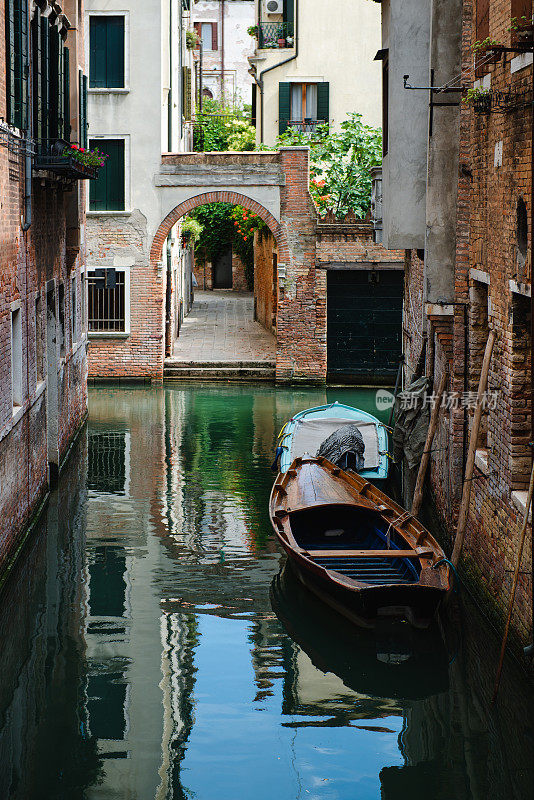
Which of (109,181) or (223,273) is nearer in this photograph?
(109,181)

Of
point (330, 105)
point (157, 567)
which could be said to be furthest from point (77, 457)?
point (330, 105)

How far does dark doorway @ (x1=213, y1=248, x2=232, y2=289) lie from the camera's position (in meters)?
46.9

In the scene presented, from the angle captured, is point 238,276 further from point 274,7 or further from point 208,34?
point 274,7

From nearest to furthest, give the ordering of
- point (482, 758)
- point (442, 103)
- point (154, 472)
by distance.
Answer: point (482, 758)
point (442, 103)
point (154, 472)

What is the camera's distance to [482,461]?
972cm

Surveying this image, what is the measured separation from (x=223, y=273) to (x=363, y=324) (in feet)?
79.0

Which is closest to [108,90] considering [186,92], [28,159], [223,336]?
[223,336]

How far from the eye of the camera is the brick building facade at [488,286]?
830cm

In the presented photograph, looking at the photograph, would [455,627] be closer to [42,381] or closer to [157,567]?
[157,567]

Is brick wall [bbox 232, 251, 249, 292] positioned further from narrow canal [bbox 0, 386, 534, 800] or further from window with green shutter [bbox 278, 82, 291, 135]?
narrow canal [bbox 0, 386, 534, 800]

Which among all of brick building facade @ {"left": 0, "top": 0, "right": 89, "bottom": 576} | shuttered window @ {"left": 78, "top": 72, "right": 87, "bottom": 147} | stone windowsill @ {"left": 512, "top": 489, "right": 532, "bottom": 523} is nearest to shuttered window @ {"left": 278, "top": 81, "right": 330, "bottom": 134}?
brick building facade @ {"left": 0, "top": 0, "right": 89, "bottom": 576}

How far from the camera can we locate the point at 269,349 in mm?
26203

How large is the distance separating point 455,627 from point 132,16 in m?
17.1

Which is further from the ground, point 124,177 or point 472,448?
point 124,177
